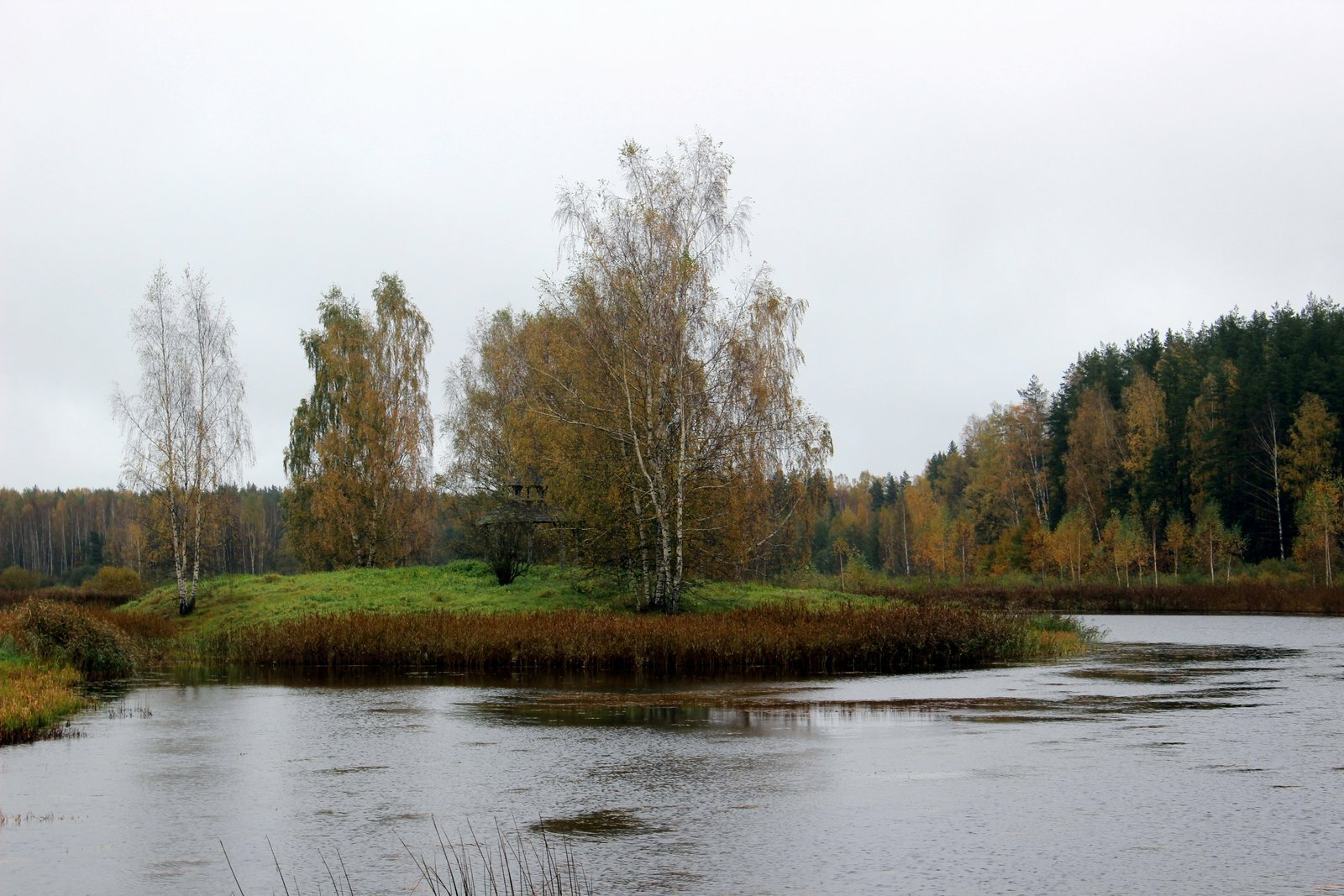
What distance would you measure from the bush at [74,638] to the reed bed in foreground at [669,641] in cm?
402

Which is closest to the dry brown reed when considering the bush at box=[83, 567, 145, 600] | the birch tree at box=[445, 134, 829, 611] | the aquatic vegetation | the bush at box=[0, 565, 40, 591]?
the birch tree at box=[445, 134, 829, 611]

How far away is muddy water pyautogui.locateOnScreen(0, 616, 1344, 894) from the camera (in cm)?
838

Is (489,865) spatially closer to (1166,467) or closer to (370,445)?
(370,445)

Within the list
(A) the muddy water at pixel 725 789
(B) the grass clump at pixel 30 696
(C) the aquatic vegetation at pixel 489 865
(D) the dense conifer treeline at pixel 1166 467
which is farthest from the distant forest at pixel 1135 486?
(C) the aquatic vegetation at pixel 489 865

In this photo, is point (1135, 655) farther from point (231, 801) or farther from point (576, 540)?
point (231, 801)

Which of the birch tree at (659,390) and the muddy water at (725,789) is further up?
the birch tree at (659,390)

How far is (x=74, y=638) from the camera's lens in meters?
23.6

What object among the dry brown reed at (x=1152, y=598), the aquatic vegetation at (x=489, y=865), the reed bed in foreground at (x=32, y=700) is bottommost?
the dry brown reed at (x=1152, y=598)

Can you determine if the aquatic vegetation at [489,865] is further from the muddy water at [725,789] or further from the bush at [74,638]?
the bush at [74,638]

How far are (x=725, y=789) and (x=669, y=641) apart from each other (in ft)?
43.7

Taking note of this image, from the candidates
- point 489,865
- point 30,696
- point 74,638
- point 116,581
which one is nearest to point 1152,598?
point 74,638

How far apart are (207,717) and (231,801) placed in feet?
23.0

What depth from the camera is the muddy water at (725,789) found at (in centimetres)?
838

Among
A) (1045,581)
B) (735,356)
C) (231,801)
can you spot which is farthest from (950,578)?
(231,801)
